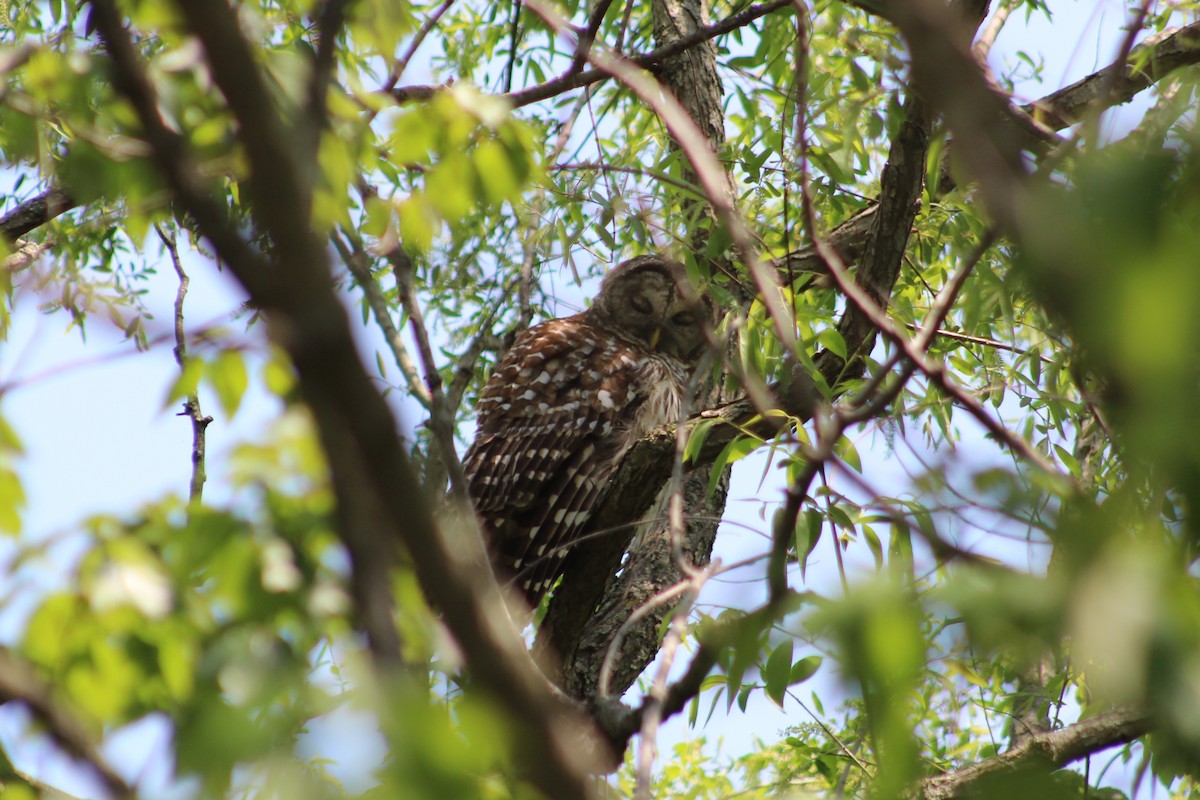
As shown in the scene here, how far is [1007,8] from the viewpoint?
12.3 feet

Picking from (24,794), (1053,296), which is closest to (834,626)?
(1053,296)

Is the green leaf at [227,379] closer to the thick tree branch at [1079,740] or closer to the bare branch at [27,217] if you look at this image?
the thick tree branch at [1079,740]

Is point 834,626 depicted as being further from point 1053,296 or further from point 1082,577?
point 1053,296

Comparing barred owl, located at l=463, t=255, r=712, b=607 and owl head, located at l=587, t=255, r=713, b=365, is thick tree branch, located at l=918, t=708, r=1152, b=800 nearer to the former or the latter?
barred owl, located at l=463, t=255, r=712, b=607

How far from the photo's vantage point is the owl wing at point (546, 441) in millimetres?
4039

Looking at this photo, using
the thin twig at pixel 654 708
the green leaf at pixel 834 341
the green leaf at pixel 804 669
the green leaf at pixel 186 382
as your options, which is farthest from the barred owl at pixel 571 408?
the green leaf at pixel 186 382

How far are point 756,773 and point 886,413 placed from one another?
6.44 feet

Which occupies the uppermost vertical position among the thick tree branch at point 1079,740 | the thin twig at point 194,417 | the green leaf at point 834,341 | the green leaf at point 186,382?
the thin twig at point 194,417

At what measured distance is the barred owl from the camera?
13.3ft

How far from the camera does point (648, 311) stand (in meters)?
4.91

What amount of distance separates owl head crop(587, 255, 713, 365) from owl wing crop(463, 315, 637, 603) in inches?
9.6

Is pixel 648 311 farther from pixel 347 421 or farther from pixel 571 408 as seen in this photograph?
pixel 347 421

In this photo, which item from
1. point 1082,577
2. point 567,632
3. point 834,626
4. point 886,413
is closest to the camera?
point 1082,577

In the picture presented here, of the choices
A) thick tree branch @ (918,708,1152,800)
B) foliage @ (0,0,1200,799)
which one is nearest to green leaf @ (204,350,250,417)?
foliage @ (0,0,1200,799)
